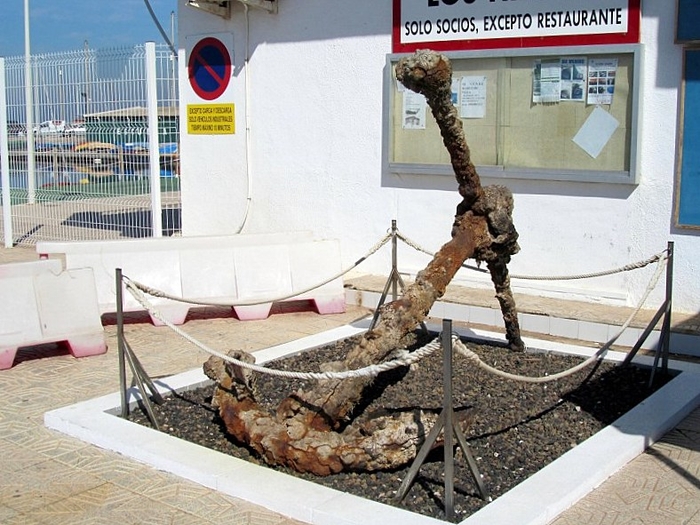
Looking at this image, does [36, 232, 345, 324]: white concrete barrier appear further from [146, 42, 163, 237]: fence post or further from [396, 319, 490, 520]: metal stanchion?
[396, 319, 490, 520]: metal stanchion

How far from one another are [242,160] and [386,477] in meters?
7.58

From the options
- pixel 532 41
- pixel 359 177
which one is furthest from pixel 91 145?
pixel 532 41

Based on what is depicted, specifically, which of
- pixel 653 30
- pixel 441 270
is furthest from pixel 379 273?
pixel 441 270

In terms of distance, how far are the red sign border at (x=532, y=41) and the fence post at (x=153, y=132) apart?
365 cm

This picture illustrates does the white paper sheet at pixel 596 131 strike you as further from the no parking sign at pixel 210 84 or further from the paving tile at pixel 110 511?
the paving tile at pixel 110 511

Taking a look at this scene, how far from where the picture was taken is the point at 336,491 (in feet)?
16.6

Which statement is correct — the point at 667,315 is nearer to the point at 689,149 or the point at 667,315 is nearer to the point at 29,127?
the point at 689,149

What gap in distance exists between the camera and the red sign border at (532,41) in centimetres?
890

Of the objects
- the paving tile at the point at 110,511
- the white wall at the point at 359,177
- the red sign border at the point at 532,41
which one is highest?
the red sign border at the point at 532,41

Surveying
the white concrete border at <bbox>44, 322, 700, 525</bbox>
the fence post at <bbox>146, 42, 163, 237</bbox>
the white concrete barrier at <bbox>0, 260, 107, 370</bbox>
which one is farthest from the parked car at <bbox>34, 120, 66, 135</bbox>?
the white concrete border at <bbox>44, 322, 700, 525</bbox>

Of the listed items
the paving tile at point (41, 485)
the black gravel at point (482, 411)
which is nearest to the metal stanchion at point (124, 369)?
the black gravel at point (482, 411)

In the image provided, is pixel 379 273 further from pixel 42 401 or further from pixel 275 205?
pixel 42 401

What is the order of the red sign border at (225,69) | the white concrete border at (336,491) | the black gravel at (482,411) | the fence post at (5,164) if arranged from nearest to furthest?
1. the white concrete border at (336,491)
2. the black gravel at (482,411)
3. the red sign border at (225,69)
4. the fence post at (5,164)

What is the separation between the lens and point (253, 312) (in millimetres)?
9766
